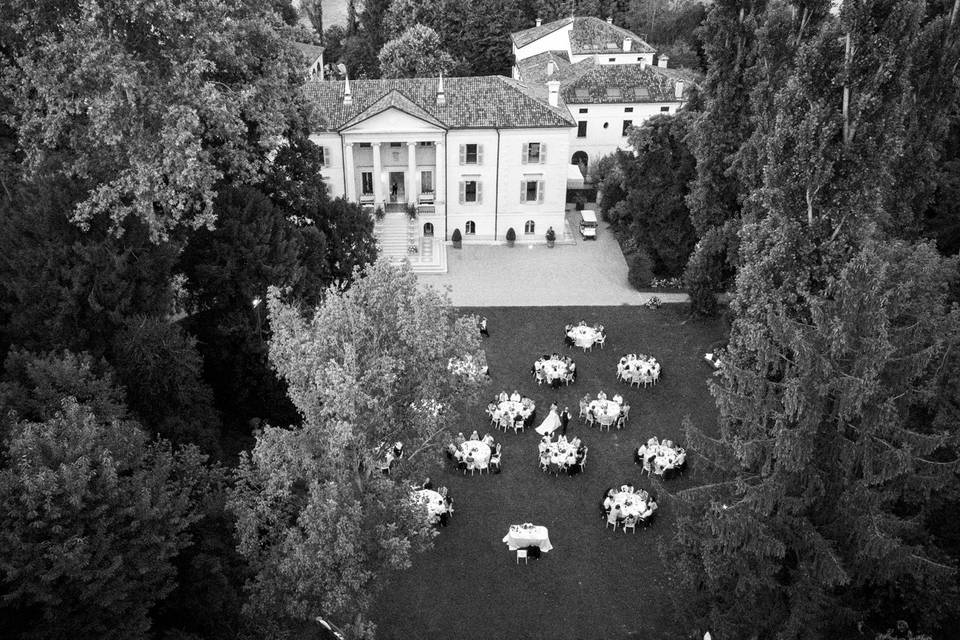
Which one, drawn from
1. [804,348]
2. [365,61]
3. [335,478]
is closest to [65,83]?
[335,478]

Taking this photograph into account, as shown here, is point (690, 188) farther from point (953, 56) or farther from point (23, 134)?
point (23, 134)

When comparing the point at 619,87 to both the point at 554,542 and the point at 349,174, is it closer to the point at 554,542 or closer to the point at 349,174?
the point at 349,174

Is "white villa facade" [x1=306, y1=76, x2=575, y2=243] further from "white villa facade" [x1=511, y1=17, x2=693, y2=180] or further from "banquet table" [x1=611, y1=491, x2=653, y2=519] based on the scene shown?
"banquet table" [x1=611, y1=491, x2=653, y2=519]

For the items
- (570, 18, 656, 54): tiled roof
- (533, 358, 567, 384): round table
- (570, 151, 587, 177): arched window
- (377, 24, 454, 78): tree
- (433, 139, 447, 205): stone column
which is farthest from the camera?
(570, 18, 656, 54): tiled roof

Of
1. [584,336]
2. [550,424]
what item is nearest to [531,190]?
[584,336]

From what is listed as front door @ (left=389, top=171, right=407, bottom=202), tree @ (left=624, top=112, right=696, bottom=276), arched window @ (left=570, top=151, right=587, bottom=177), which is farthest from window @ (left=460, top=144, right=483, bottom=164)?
arched window @ (left=570, top=151, right=587, bottom=177)

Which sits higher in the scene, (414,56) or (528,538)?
(414,56)
